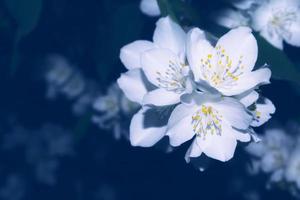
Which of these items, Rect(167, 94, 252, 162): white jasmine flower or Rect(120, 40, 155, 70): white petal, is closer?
Rect(167, 94, 252, 162): white jasmine flower

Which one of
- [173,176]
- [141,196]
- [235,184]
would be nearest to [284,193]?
[235,184]

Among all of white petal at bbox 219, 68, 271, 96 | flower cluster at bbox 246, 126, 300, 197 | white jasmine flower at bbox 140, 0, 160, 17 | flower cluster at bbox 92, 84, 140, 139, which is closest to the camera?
white petal at bbox 219, 68, 271, 96

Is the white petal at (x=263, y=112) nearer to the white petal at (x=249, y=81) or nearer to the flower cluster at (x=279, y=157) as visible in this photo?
the white petal at (x=249, y=81)

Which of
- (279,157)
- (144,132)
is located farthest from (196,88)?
(279,157)

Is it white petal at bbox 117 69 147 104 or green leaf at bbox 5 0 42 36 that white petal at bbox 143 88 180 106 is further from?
green leaf at bbox 5 0 42 36

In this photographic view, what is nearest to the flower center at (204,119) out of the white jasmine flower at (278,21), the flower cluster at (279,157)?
the white jasmine flower at (278,21)

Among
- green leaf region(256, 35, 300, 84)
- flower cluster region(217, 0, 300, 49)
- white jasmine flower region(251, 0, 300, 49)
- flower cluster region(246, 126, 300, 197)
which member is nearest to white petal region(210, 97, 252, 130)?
green leaf region(256, 35, 300, 84)

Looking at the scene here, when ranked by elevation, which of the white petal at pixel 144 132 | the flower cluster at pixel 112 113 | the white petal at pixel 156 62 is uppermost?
the white petal at pixel 156 62

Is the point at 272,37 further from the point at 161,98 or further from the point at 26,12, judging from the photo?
the point at 26,12
